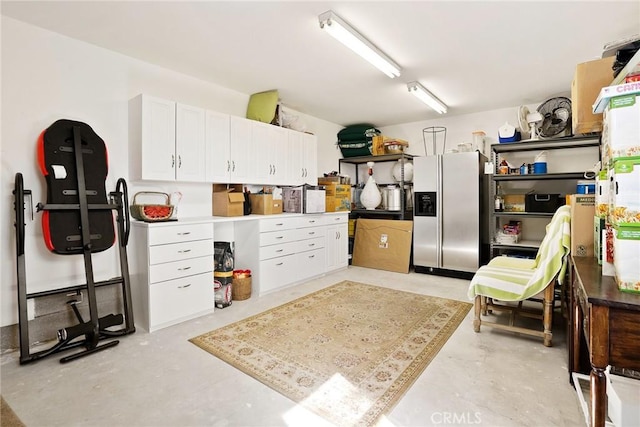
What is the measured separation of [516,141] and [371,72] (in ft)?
7.54

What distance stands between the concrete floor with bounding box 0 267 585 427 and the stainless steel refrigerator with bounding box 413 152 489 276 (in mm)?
2058

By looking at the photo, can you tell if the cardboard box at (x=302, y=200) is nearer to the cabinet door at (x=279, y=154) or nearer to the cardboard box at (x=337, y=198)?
the cabinet door at (x=279, y=154)

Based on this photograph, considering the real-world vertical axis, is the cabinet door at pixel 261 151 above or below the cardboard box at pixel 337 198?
above

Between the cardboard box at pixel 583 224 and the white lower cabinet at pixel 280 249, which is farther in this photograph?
the white lower cabinet at pixel 280 249

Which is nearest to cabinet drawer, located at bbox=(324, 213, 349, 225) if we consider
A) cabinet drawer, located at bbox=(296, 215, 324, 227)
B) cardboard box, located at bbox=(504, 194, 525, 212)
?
cabinet drawer, located at bbox=(296, 215, 324, 227)

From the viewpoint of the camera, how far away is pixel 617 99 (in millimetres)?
1159

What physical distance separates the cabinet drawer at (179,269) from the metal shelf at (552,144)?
157 inches

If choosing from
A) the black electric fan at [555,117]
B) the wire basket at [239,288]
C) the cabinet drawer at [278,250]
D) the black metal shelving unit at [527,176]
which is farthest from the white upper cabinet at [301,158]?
the black electric fan at [555,117]

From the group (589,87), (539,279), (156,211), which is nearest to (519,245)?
(539,279)

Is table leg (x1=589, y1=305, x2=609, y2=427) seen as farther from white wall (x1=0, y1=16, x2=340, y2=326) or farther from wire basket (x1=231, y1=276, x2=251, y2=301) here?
white wall (x1=0, y1=16, x2=340, y2=326)

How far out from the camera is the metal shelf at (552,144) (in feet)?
13.0

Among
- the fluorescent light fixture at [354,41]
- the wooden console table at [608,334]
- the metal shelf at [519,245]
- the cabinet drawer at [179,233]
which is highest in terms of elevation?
the fluorescent light fixture at [354,41]

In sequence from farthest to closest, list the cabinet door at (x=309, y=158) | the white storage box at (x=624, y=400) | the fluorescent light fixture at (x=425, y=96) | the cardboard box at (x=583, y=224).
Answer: the cabinet door at (x=309, y=158), the fluorescent light fixture at (x=425, y=96), the cardboard box at (x=583, y=224), the white storage box at (x=624, y=400)

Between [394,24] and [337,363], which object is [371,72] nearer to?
[394,24]
